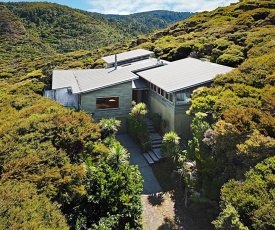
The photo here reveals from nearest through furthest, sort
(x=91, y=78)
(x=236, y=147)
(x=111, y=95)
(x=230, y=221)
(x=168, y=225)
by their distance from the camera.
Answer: (x=230, y=221) < (x=236, y=147) < (x=168, y=225) < (x=111, y=95) < (x=91, y=78)

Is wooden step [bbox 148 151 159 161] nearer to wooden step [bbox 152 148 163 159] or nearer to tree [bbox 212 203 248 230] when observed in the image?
wooden step [bbox 152 148 163 159]

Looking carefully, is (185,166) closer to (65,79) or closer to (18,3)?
(65,79)

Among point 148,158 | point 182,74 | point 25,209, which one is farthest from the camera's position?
point 182,74

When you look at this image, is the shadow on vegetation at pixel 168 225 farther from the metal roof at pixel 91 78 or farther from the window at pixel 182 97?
the metal roof at pixel 91 78

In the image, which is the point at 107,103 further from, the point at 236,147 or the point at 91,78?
the point at 236,147

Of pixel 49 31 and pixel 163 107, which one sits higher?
pixel 49 31

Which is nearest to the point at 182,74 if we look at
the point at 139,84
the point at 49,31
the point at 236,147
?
the point at 139,84

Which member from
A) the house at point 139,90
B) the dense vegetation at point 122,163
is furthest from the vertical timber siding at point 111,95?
the dense vegetation at point 122,163

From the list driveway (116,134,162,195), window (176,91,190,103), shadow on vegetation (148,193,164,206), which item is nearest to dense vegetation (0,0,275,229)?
window (176,91,190,103)
